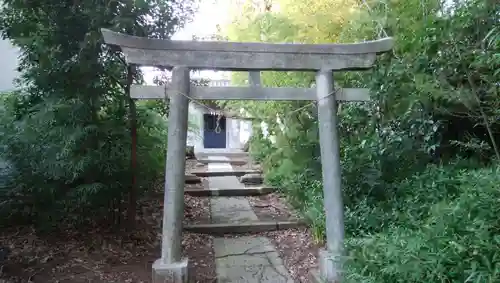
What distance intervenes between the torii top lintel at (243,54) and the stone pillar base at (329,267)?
1793 mm

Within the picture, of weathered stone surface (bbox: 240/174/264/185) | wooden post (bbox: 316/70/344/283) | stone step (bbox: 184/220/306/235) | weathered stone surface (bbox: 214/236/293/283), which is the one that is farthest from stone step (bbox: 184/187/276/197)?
wooden post (bbox: 316/70/344/283)

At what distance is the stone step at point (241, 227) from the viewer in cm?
499

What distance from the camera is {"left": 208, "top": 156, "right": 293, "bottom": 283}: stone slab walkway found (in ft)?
12.3

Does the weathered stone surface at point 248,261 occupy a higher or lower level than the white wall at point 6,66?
lower

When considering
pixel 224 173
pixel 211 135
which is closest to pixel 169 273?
pixel 224 173

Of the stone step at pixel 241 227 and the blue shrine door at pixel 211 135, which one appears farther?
the blue shrine door at pixel 211 135

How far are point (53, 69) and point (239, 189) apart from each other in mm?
3983

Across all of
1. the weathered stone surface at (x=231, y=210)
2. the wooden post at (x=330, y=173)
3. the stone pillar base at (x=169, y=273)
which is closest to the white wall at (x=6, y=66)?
the weathered stone surface at (x=231, y=210)

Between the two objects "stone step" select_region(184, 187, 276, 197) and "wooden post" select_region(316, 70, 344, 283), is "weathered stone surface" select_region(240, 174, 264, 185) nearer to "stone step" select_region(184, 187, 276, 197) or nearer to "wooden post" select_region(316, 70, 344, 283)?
"stone step" select_region(184, 187, 276, 197)

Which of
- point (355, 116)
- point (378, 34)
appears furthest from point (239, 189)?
point (378, 34)

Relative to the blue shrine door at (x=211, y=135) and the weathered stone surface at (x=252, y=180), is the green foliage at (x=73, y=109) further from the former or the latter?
the blue shrine door at (x=211, y=135)

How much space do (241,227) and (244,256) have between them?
0.81 metres

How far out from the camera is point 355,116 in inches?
200

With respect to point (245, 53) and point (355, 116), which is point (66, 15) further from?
point (355, 116)
